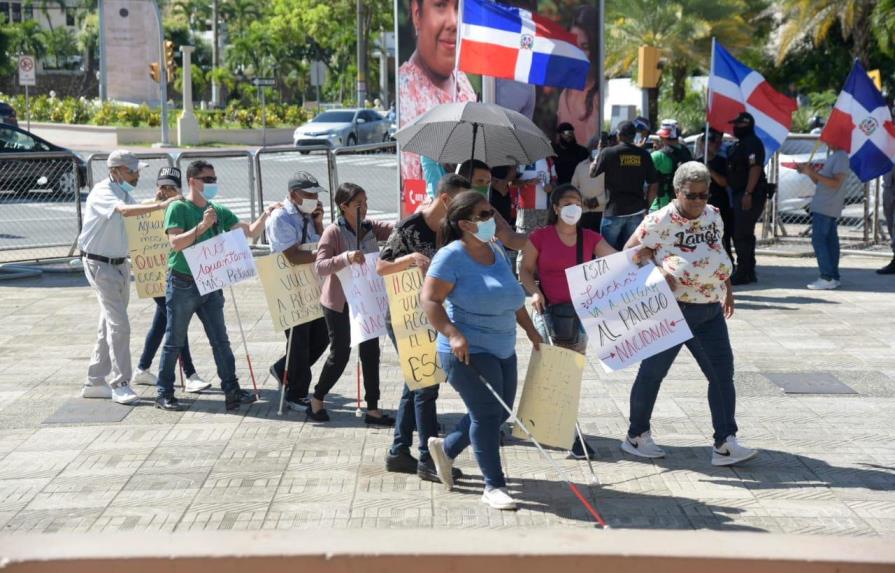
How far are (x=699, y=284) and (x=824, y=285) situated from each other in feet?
23.7

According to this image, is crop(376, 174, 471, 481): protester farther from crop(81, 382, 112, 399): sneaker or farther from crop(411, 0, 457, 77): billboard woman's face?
crop(411, 0, 457, 77): billboard woman's face

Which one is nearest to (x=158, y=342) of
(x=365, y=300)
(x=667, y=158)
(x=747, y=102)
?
(x=365, y=300)

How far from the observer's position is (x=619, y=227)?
1188 centimetres

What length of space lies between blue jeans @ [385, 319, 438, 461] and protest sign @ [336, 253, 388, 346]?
2.00 ft

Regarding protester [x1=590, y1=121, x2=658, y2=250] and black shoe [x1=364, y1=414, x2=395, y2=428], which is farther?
protester [x1=590, y1=121, x2=658, y2=250]

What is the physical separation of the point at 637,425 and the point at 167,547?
397cm

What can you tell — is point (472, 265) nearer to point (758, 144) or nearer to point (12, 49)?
point (758, 144)

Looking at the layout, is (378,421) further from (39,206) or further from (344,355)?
(39,206)

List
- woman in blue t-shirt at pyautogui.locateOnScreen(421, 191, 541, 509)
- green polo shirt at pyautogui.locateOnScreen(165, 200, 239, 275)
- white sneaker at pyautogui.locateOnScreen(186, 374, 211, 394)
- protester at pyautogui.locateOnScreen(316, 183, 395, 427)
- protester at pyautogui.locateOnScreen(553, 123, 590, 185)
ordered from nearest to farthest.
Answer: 1. woman in blue t-shirt at pyautogui.locateOnScreen(421, 191, 541, 509)
2. protester at pyautogui.locateOnScreen(316, 183, 395, 427)
3. green polo shirt at pyautogui.locateOnScreen(165, 200, 239, 275)
4. white sneaker at pyautogui.locateOnScreen(186, 374, 211, 394)
5. protester at pyautogui.locateOnScreen(553, 123, 590, 185)

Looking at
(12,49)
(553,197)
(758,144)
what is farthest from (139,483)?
(12,49)

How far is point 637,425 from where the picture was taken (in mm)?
7449

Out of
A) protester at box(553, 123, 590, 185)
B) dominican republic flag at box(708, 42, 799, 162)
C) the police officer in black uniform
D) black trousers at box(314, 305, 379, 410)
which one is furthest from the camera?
dominican republic flag at box(708, 42, 799, 162)

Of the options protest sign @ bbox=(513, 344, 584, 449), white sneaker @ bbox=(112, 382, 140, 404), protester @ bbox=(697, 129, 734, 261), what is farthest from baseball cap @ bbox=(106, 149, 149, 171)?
protester @ bbox=(697, 129, 734, 261)

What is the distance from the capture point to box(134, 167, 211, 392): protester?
900 centimetres
